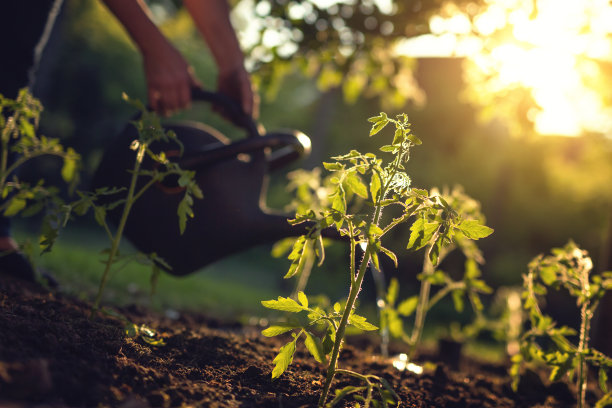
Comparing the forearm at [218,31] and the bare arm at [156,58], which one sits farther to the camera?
the forearm at [218,31]

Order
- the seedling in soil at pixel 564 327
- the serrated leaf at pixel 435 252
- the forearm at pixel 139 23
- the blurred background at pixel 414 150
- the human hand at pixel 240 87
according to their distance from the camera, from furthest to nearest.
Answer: the blurred background at pixel 414 150, the human hand at pixel 240 87, the forearm at pixel 139 23, the seedling in soil at pixel 564 327, the serrated leaf at pixel 435 252

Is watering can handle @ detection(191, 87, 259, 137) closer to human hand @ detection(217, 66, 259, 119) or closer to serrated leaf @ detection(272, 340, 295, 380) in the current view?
human hand @ detection(217, 66, 259, 119)

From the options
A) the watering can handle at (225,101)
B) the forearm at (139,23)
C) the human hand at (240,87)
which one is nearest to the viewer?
the forearm at (139,23)

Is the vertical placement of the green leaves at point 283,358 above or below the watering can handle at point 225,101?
below

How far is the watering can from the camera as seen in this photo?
73.7 inches

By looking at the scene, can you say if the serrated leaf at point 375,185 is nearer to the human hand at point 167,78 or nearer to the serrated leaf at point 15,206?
the human hand at point 167,78

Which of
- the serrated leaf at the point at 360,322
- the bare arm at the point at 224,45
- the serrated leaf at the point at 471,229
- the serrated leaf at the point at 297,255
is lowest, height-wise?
the serrated leaf at the point at 360,322

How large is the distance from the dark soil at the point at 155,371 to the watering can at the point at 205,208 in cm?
34

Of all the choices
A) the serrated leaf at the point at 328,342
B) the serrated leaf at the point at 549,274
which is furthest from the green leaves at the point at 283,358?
the serrated leaf at the point at 549,274

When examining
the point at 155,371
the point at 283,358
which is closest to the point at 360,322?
the point at 283,358

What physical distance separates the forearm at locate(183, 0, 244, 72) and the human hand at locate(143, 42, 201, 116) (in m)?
0.49

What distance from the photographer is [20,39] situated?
88.6 inches

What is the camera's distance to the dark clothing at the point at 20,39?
221 centimetres

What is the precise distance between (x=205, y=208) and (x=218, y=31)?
1116 millimetres
